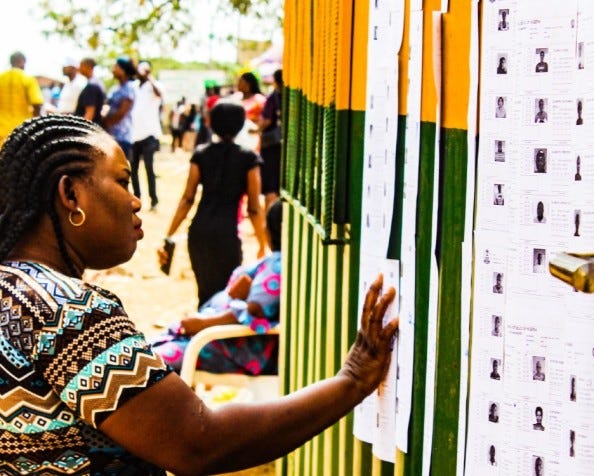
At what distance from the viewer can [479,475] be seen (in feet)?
5.92

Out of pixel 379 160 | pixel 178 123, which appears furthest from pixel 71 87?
pixel 178 123

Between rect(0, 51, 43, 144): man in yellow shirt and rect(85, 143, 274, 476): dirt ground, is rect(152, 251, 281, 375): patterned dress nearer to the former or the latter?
rect(85, 143, 274, 476): dirt ground

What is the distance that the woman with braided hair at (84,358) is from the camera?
72.2 inches

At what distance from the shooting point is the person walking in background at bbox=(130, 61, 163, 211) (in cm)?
1216

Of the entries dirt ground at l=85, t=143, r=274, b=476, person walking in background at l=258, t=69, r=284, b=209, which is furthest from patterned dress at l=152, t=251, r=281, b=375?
person walking in background at l=258, t=69, r=284, b=209

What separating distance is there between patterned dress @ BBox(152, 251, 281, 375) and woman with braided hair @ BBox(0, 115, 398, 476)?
2.30 meters

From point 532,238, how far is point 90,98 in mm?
10029

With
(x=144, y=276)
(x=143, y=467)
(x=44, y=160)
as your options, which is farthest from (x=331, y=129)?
(x=144, y=276)

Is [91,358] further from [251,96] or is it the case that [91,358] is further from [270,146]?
[251,96]

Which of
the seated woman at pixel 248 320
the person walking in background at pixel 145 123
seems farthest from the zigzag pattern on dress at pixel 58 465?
the person walking in background at pixel 145 123

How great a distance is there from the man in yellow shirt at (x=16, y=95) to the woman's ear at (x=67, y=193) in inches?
379

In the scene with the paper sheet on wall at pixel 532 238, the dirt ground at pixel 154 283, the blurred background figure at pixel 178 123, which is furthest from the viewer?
the blurred background figure at pixel 178 123

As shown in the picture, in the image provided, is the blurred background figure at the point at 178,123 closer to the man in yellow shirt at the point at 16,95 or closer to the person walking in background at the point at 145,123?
the person walking in background at the point at 145,123

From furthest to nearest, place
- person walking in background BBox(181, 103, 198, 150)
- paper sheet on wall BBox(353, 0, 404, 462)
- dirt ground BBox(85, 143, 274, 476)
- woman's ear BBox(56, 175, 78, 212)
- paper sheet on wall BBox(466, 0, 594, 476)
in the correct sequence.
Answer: person walking in background BBox(181, 103, 198, 150)
dirt ground BBox(85, 143, 274, 476)
paper sheet on wall BBox(353, 0, 404, 462)
woman's ear BBox(56, 175, 78, 212)
paper sheet on wall BBox(466, 0, 594, 476)
